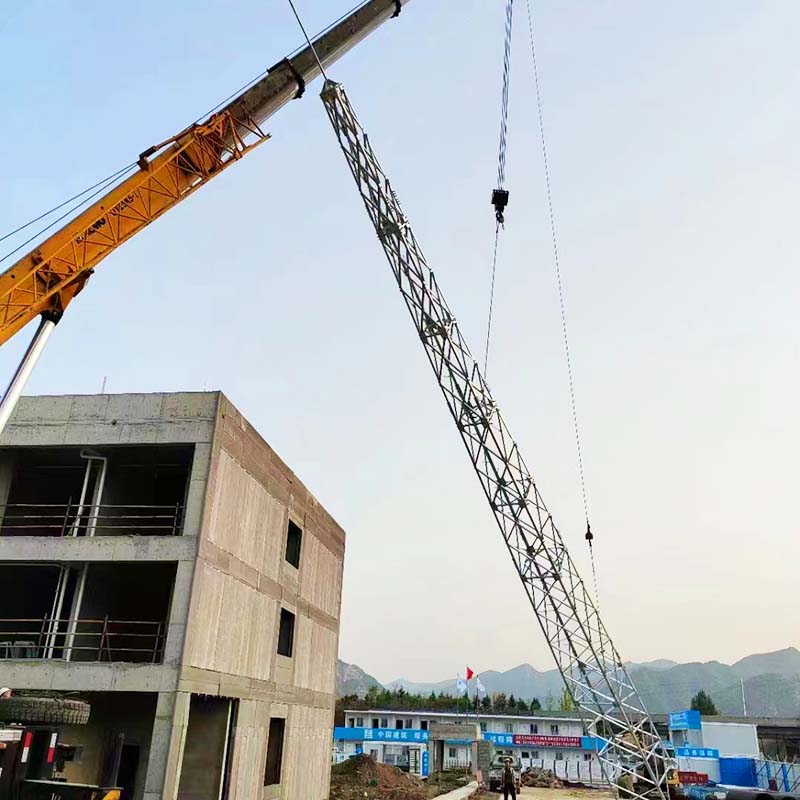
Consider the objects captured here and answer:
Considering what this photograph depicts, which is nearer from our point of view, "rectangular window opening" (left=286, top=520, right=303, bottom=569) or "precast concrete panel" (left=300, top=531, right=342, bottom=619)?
"rectangular window opening" (left=286, top=520, right=303, bottom=569)

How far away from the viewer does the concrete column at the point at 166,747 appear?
16438 mm

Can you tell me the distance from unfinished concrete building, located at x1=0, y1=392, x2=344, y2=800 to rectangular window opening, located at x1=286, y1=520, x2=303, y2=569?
0.75 metres

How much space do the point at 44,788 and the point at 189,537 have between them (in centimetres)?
852

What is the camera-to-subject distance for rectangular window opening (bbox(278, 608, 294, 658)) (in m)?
25.7

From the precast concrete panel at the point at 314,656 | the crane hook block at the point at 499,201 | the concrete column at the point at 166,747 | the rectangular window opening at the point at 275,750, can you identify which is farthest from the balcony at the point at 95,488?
the crane hook block at the point at 499,201

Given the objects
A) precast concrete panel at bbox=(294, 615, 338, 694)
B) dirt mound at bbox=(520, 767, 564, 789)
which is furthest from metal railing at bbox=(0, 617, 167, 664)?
dirt mound at bbox=(520, 767, 564, 789)

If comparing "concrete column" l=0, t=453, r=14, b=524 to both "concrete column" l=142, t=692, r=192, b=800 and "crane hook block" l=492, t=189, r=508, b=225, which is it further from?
"crane hook block" l=492, t=189, r=508, b=225

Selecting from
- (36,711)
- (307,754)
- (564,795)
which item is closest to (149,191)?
(36,711)

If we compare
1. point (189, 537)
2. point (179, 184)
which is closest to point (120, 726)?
point (189, 537)

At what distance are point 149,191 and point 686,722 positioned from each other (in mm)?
59288

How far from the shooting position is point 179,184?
56.1 ft

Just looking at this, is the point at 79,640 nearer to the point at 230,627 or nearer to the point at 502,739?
the point at 230,627

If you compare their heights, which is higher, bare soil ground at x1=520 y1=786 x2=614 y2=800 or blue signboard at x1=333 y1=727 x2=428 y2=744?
blue signboard at x1=333 y1=727 x2=428 y2=744

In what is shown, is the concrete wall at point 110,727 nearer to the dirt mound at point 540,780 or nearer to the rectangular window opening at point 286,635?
the rectangular window opening at point 286,635
